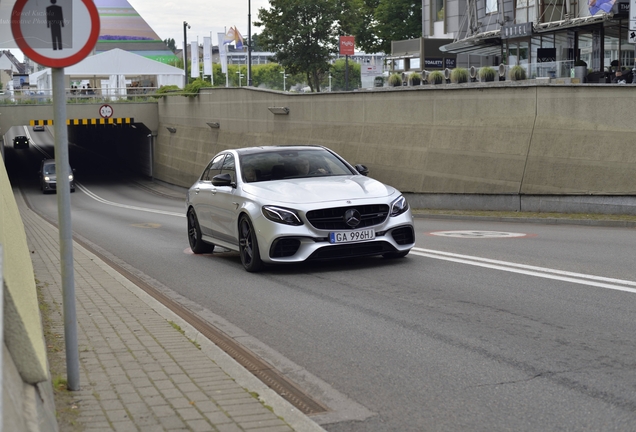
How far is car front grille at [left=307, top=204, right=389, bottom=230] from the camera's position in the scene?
10.8m

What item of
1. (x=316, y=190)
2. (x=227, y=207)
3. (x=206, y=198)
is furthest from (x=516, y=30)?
(x=316, y=190)

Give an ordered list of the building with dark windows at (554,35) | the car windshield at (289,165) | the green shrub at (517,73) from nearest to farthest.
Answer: the car windshield at (289,165) → the green shrub at (517,73) → the building with dark windows at (554,35)

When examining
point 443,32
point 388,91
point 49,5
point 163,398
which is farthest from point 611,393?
point 443,32

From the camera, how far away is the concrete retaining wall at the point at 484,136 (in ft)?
65.5

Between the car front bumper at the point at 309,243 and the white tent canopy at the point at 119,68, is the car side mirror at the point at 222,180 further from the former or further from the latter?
the white tent canopy at the point at 119,68

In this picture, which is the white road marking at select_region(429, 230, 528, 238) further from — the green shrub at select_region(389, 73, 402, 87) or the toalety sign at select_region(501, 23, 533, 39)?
the toalety sign at select_region(501, 23, 533, 39)

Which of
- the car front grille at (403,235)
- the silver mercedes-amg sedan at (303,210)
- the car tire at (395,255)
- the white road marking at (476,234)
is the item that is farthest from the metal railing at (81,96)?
the car front grille at (403,235)

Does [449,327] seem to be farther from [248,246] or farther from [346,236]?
[248,246]

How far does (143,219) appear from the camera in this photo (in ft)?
93.7

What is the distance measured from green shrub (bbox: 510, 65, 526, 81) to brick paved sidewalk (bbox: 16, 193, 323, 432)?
19.1 meters

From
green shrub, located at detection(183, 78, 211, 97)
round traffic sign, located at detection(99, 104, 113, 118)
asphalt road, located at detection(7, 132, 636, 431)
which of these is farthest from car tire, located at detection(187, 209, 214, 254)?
round traffic sign, located at detection(99, 104, 113, 118)

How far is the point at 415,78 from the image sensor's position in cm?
3003

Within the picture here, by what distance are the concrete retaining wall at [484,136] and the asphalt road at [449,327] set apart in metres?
5.58

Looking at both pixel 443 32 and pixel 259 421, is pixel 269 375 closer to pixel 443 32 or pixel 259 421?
pixel 259 421
